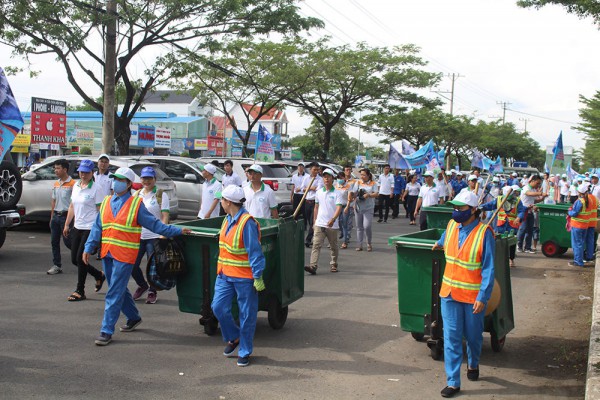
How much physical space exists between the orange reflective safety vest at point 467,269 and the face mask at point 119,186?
10.6 ft

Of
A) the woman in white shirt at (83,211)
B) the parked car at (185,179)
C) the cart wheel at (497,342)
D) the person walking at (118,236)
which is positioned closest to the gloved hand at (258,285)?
the person walking at (118,236)

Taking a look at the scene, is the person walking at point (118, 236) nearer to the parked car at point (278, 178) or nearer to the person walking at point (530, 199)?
the person walking at point (530, 199)

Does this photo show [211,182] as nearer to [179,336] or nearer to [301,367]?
[179,336]

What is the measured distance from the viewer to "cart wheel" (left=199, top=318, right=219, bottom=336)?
7.08 meters

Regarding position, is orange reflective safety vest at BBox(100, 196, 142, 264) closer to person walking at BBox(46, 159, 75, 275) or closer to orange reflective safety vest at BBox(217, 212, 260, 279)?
orange reflective safety vest at BBox(217, 212, 260, 279)

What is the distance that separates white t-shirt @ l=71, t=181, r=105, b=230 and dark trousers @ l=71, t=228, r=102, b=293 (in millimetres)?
84

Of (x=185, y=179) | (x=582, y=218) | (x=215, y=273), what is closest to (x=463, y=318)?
(x=215, y=273)

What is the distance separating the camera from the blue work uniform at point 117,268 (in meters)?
6.64

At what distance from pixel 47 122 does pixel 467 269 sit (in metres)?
17.7

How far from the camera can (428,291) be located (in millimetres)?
6582

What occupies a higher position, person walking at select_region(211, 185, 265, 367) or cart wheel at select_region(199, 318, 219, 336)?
person walking at select_region(211, 185, 265, 367)

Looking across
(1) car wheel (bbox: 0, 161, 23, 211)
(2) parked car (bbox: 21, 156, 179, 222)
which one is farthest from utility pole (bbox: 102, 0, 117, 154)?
(1) car wheel (bbox: 0, 161, 23, 211)

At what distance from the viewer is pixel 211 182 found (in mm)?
11422

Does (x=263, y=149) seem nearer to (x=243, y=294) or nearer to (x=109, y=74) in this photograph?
(x=109, y=74)
